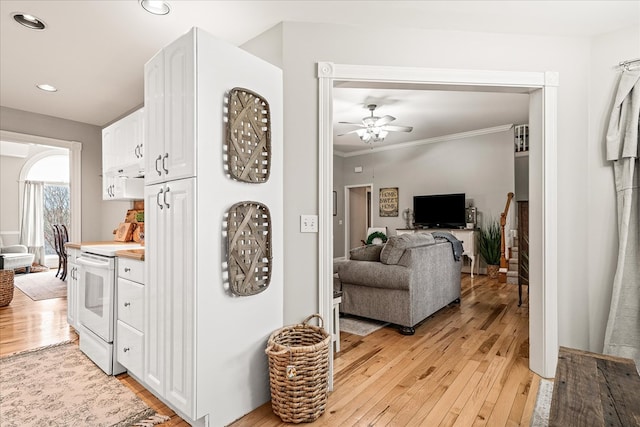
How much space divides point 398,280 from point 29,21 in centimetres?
352

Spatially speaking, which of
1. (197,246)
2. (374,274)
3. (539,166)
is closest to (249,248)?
(197,246)

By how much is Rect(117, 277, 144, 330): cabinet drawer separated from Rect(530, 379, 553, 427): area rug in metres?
2.34

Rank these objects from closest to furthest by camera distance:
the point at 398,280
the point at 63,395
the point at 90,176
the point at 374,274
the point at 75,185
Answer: the point at 63,395 → the point at 398,280 → the point at 374,274 → the point at 75,185 → the point at 90,176

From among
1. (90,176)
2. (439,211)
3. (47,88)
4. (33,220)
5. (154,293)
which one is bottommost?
(154,293)

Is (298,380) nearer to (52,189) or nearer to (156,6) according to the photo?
(156,6)

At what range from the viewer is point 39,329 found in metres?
3.40

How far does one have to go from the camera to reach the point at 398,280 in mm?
3262

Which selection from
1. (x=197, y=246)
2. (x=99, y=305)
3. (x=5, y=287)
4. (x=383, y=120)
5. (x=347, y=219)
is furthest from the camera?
(x=347, y=219)

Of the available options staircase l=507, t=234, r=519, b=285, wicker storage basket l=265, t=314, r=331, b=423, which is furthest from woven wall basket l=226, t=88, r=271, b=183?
staircase l=507, t=234, r=519, b=285

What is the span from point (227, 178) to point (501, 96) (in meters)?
4.22

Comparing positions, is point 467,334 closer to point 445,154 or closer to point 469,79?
point 469,79

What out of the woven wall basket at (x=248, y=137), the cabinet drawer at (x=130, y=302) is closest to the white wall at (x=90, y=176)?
the cabinet drawer at (x=130, y=302)

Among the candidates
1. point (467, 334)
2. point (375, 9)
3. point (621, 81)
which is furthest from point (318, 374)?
point (621, 81)

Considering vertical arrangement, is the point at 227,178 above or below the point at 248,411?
above
